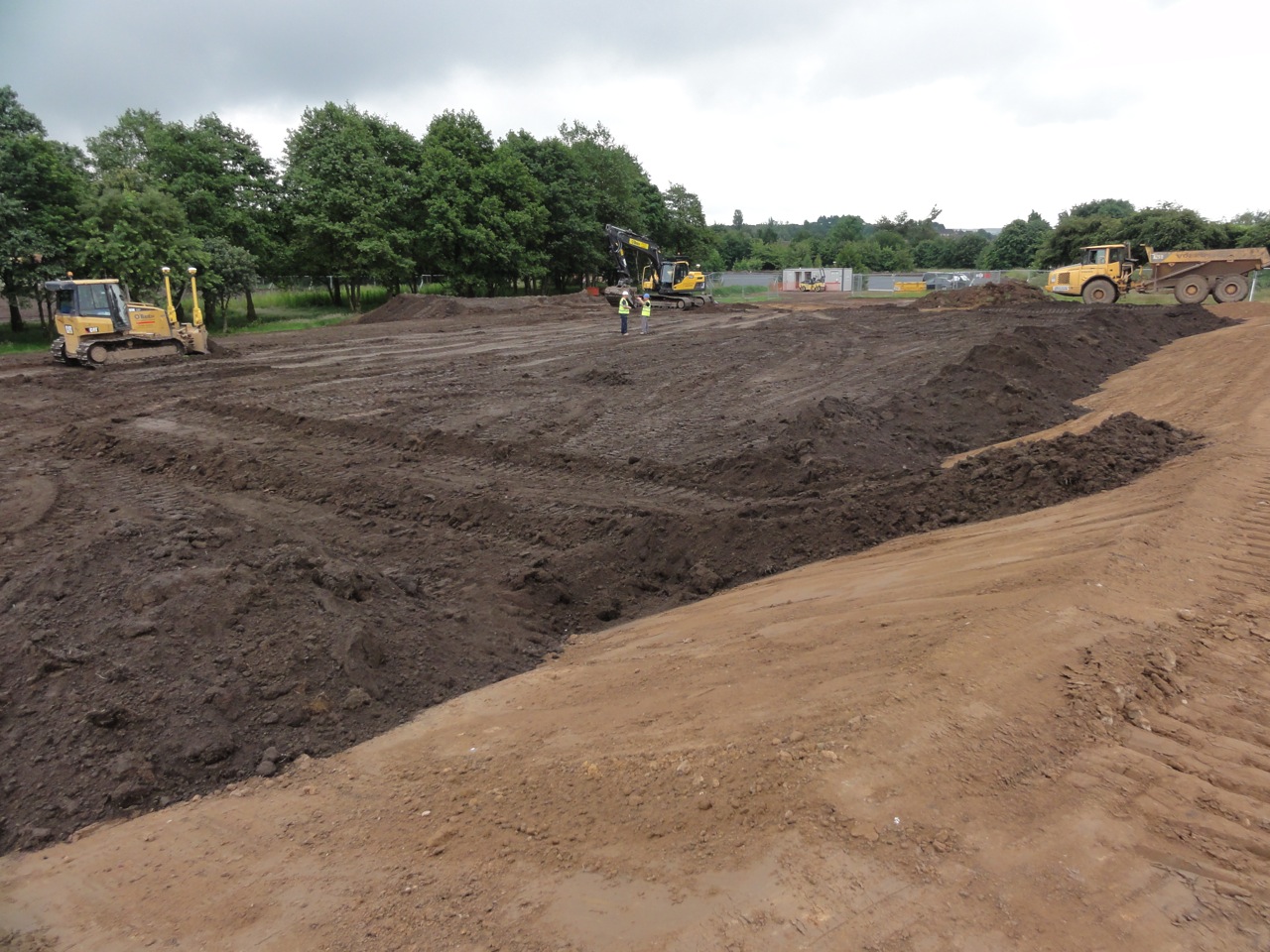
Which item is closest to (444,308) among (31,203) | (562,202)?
(31,203)

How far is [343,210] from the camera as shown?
39781 mm

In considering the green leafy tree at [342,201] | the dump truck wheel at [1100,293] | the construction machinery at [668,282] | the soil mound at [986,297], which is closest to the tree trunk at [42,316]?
the green leafy tree at [342,201]

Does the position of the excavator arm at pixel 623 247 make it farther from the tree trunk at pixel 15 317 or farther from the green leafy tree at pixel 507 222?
the tree trunk at pixel 15 317

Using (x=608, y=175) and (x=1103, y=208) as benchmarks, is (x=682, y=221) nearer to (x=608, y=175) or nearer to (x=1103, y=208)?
(x=608, y=175)

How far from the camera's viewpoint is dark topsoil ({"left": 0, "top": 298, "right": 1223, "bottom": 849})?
192 inches

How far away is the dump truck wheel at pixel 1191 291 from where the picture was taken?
29.5 metres

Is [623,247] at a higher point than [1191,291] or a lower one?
higher

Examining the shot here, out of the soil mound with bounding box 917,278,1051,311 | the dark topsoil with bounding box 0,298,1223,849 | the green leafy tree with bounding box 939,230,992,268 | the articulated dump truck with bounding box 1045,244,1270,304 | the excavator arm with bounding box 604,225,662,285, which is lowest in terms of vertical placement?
the dark topsoil with bounding box 0,298,1223,849

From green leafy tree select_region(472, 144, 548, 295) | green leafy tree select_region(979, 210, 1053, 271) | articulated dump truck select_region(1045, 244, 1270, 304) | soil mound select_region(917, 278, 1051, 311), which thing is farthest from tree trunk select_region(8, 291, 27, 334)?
green leafy tree select_region(979, 210, 1053, 271)

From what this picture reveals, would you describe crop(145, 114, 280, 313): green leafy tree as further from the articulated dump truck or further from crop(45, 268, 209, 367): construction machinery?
the articulated dump truck

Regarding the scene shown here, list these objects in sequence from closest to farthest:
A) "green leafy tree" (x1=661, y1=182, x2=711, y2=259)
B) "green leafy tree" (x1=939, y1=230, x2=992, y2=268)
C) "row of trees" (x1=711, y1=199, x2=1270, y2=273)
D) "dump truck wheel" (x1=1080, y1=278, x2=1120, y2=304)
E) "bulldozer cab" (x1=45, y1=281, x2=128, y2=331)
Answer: "bulldozer cab" (x1=45, y1=281, x2=128, y2=331) < "dump truck wheel" (x1=1080, y1=278, x2=1120, y2=304) < "row of trees" (x1=711, y1=199, x2=1270, y2=273) < "green leafy tree" (x1=661, y1=182, x2=711, y2=259) < "green leafy tree" (x1=939, y1=230, x2=992, y2=268)

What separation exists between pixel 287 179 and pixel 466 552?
38695 mm

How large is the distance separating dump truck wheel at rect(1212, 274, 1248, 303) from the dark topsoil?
792 inches

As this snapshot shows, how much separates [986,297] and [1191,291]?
774 cm
